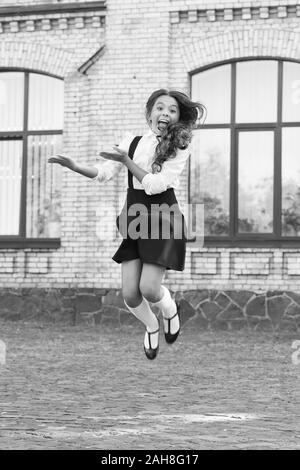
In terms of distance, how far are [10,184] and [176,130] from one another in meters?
11.2

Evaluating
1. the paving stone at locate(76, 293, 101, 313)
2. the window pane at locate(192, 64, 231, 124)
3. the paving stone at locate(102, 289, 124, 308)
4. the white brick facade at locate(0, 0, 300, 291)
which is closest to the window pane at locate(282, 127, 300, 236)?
the white brick facade at locate(0, 0, 300, 291)

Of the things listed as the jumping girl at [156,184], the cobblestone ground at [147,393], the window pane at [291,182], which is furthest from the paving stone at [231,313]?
the jumping girl at [156,184]

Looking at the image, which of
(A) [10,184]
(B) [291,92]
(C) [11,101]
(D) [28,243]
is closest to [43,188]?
(A) [10,184]

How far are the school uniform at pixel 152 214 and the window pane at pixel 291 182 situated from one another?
9.55 metres

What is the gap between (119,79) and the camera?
16.2 meters

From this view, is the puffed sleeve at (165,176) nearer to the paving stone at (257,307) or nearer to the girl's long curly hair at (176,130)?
the girl's long curly hair at (176,130)

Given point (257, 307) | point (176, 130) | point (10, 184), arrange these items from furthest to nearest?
point (10, 184) → point (257, 307) → point (176, 130)

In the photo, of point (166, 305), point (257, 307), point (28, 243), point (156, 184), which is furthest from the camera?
point (28, 243)

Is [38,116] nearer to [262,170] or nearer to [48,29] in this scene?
[48,29]

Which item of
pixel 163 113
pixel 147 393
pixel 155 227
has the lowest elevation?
pixel 147 393

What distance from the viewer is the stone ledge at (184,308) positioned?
15211 mm

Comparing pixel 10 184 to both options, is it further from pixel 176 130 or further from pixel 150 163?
pixel 176 130

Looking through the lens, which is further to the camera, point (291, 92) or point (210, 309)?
point (291, 92)

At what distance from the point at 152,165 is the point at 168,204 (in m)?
0.27
